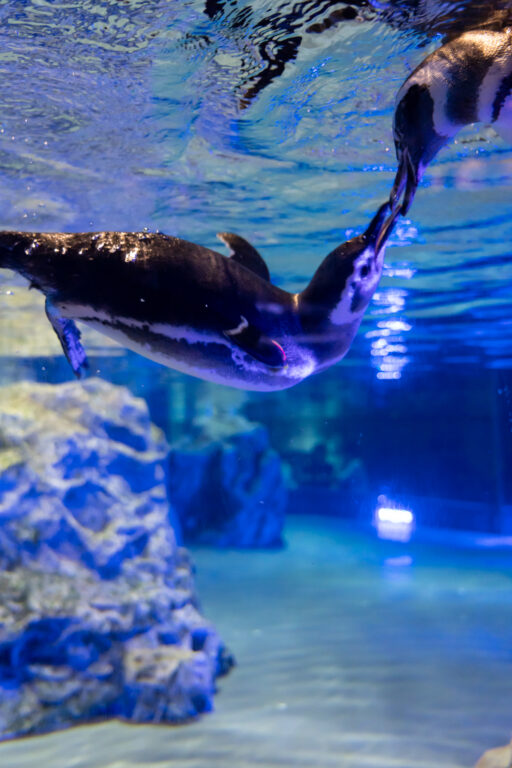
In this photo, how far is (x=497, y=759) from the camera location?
216 inches

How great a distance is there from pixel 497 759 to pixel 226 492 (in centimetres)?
1587

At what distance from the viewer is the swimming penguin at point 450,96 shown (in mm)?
2875

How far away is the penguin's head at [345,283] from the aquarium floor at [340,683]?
17.4ft

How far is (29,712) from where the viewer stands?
712 cm

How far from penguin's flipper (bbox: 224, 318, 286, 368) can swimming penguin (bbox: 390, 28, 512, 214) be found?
0.97 metres

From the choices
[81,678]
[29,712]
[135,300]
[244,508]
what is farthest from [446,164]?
[244,508]

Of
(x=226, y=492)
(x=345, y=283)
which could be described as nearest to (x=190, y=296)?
(x=345, y=283)

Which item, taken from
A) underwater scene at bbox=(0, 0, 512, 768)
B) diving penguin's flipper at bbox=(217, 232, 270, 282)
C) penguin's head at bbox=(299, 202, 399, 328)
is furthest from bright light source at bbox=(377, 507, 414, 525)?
penguin's head at bbox=(299, 202, 399, 328)

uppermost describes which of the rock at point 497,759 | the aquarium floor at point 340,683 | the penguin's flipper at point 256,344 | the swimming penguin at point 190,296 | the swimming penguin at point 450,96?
the swimming penguin at point 450,96

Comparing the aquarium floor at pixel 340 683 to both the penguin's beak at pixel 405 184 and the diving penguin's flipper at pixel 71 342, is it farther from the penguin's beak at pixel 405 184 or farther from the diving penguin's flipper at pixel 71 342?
the penguin's beak at pixel 405 184

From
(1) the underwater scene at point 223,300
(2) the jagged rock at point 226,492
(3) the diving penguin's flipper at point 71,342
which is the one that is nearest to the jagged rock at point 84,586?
(1) the underwater scene at point 223,300

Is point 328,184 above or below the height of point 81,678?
above

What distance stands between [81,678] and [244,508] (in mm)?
13387

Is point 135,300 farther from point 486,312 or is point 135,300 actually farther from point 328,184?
point 486,312
